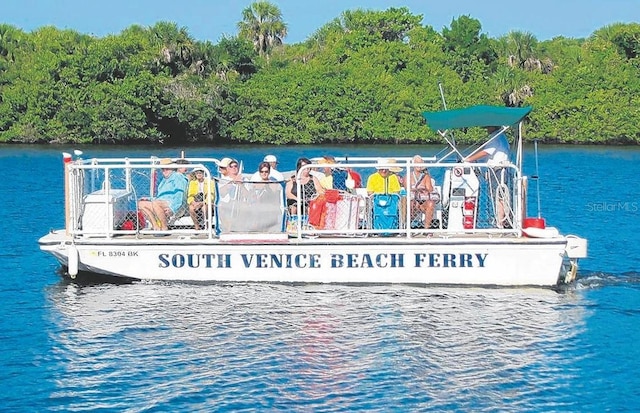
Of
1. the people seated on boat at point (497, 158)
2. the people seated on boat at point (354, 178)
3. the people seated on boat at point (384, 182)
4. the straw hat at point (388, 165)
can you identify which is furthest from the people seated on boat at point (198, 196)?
the people seated on boat at point (497, 158)

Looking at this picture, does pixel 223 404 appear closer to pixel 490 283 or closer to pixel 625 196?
pixel 490 283

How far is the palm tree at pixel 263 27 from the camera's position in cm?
10506

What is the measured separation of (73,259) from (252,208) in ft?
9.86

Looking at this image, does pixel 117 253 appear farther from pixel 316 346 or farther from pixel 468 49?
pixel 468 49

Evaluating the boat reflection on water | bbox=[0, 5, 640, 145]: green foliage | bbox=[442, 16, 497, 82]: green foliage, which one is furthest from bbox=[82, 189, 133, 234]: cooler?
bbox=[442, 16, 497, 82]: green foliage

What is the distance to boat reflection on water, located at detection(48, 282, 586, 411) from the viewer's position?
13.0 meters

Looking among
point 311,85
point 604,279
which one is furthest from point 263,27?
point 604,279

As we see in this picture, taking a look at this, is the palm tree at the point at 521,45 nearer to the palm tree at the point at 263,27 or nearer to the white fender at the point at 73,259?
the palm tree at the point at 263,27

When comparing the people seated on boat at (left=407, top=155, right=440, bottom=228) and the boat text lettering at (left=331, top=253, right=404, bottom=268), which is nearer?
the boat text lettering at (left=331, top=253, right=404, bottom=268)

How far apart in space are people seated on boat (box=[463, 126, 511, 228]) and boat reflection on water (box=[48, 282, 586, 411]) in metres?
1.28

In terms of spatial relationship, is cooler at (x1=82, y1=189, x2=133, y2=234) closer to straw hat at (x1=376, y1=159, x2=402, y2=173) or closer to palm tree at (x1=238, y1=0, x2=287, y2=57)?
straw hat at (x1=376, y1=159, x2=402, y2=173)

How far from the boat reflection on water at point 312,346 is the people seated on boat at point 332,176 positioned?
5.80ft

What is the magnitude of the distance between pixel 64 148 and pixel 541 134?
119 ft

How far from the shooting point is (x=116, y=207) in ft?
60.8
